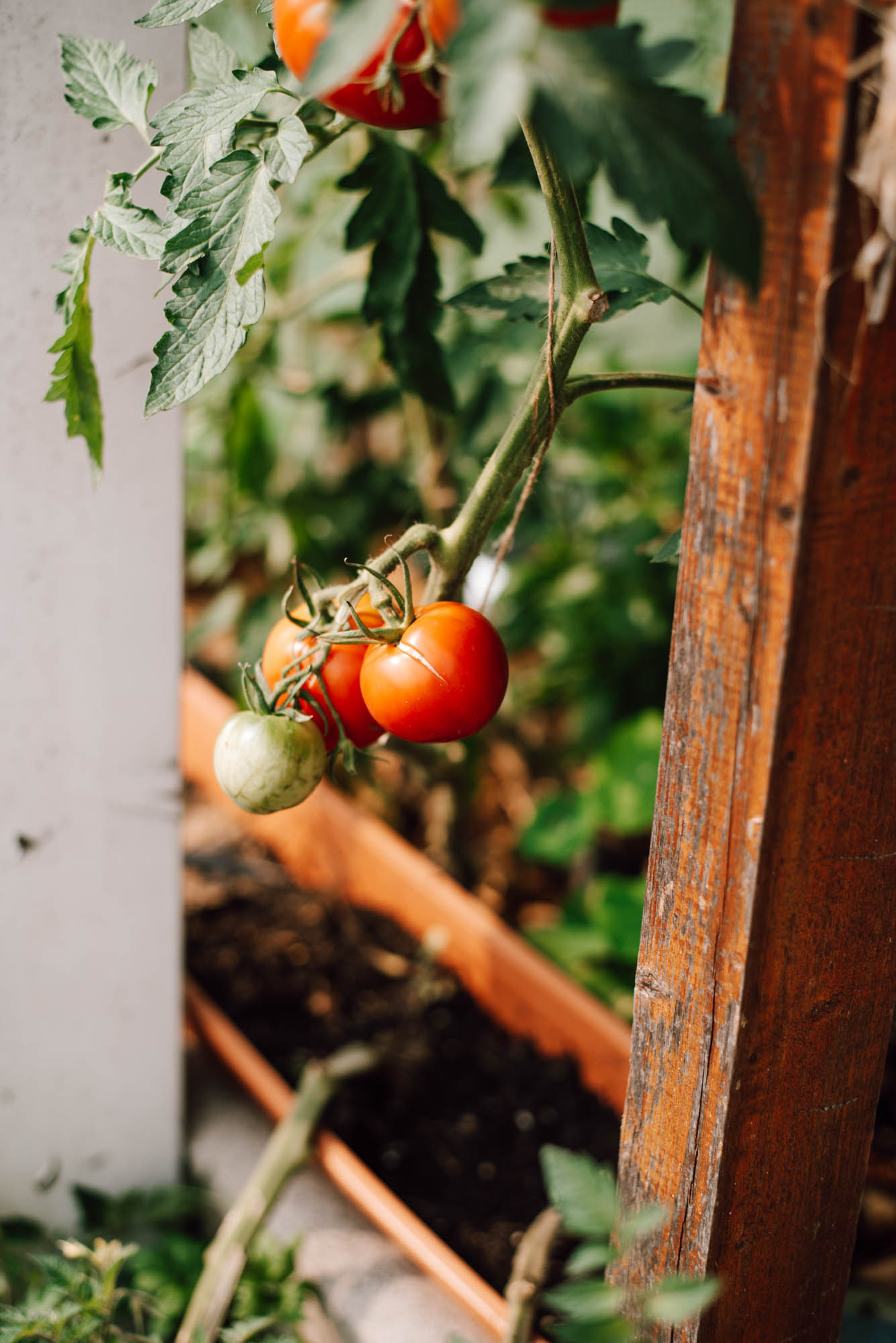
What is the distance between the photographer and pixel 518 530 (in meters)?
1.37

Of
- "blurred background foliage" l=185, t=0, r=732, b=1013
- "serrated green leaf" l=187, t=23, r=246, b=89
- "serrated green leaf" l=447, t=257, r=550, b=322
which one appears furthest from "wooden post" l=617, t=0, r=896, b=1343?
"blurred background foliage" l=185, t=0, r=732, b=1013

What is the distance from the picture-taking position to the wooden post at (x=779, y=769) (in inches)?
17.5

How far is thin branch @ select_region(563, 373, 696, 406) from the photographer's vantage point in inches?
23.6

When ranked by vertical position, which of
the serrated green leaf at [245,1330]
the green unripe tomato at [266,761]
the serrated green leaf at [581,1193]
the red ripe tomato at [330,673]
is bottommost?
the serrated green leaf at [245,1330]

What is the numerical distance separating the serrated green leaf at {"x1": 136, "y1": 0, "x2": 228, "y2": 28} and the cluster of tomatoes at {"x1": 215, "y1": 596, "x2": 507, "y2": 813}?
350 millimetres

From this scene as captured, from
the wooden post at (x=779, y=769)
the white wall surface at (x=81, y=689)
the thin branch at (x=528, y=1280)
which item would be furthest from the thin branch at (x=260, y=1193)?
the wooden post at (x=779, y=769)

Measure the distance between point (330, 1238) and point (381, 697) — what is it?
780 millimetres

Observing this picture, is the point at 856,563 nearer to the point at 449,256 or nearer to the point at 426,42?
the point at 426,42

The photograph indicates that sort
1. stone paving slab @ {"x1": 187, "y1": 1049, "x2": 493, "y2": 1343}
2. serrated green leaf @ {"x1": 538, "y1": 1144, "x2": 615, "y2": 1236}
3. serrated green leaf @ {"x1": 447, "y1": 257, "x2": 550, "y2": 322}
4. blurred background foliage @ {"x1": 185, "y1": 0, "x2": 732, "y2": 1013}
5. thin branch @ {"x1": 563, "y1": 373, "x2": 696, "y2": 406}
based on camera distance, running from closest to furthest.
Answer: serrated green leaf @ {"x1": 538, "y1": 1144, "x2": 615, "y2": 1236}, thin branch @ {"x1": 563, "y1": 373, "x2": 696, "y2": 406}, serrated green leaf @ {"x1": 447, "y1": 257, "x2": 550, "y2": 322}, stone paving slab @ {"x1": 187, "y1": 1049, "x2": 493, "y2": 1343}, blurred background foliage @ {"x1": 185, "y1": 0, "x2": 732, "y2": 1013}

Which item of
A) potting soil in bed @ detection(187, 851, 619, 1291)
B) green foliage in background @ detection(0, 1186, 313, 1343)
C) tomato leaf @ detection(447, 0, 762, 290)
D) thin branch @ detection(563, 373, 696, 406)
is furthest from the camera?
potting soil in bed @ detection(187, 851, 619, 1291)

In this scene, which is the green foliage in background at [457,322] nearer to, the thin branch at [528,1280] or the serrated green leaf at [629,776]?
the serrated green leaf at [629,776]

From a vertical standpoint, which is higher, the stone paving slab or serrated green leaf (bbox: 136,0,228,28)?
serrated green leaf (bbox: 136,0,228,28)

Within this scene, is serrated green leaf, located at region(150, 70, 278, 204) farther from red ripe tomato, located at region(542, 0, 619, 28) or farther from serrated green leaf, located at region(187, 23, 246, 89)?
red ripe tomato, located at region(542, 0, 619, 28)

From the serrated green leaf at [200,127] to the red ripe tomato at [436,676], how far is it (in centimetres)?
27
